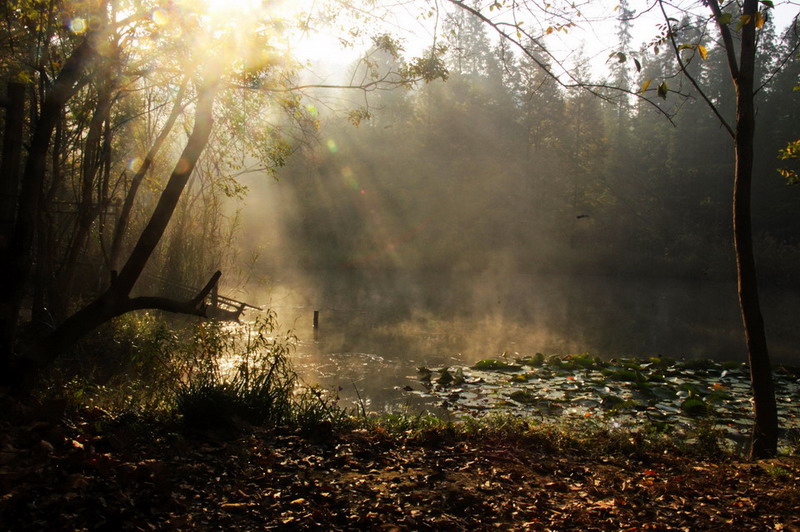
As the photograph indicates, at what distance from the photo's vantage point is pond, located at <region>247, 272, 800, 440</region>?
34.0ft

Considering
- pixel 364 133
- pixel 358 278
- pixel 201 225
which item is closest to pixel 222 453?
pixel 201 225

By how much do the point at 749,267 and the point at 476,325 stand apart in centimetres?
1046

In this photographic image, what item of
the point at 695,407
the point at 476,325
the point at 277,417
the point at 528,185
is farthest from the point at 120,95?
the point at 528,185

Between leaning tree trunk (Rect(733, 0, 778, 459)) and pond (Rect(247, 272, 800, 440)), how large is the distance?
376 cm

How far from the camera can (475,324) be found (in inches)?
616

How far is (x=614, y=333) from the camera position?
1548cm

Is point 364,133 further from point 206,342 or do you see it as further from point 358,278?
point 206,342

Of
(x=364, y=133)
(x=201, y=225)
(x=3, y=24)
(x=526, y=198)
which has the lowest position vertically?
(x=201, y=225)

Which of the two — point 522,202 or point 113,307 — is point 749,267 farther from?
point 522,202

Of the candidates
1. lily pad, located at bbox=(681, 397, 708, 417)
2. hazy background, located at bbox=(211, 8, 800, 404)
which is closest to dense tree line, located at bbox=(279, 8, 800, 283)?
hazy background, located at bbox=(211, 8, 800, 404)

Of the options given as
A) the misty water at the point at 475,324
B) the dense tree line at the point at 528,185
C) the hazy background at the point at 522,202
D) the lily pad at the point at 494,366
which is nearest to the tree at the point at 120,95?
the misty water at the point at 475,324

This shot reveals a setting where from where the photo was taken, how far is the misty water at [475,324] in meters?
10.4

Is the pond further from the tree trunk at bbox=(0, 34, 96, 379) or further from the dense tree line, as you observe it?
the dense tree line

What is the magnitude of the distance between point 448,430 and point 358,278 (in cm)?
2175
